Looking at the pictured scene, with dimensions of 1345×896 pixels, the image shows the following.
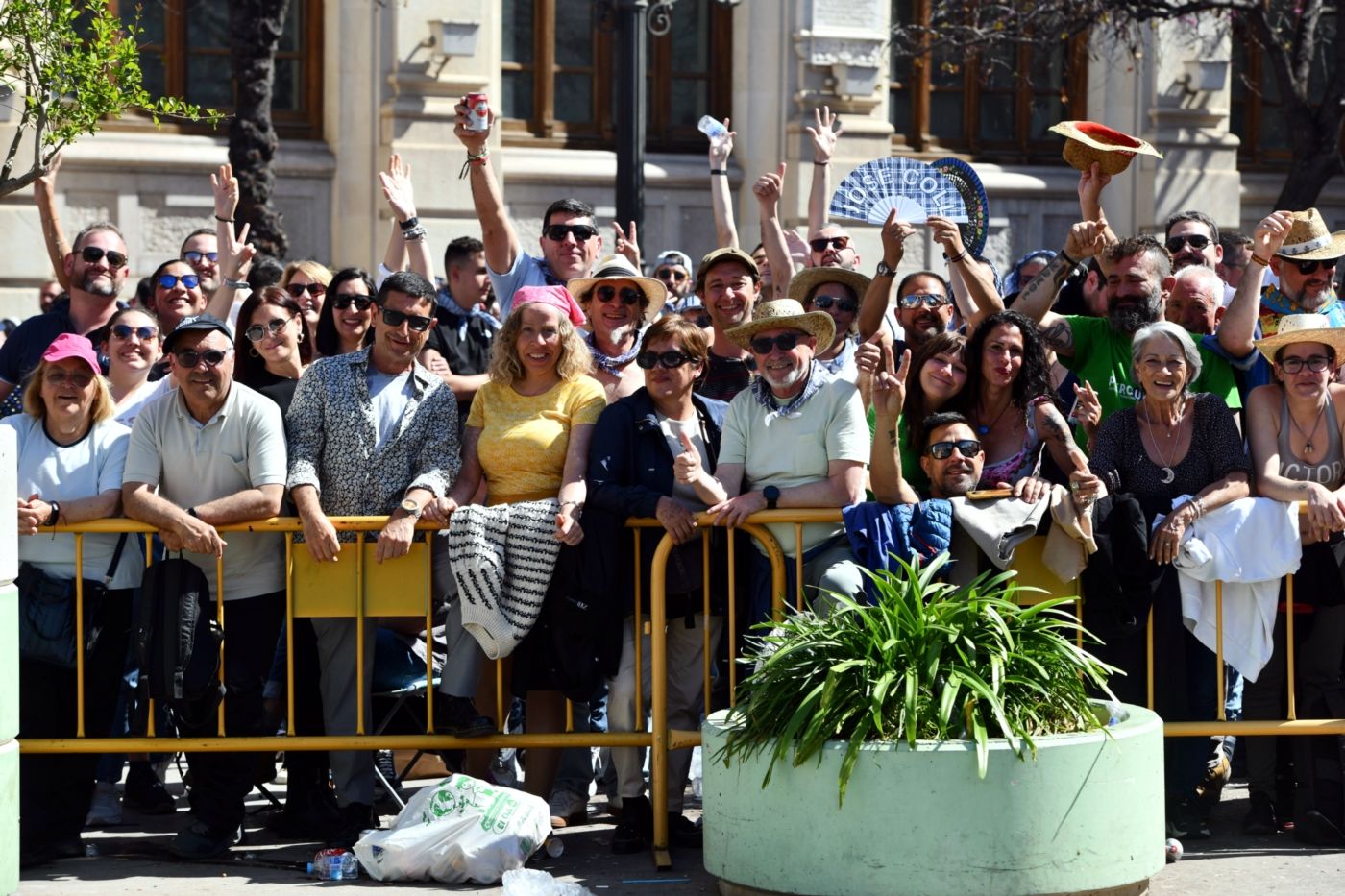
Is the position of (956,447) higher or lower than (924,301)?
lower

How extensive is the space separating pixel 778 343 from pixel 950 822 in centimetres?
208

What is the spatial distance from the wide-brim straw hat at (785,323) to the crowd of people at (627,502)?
0.01 meters

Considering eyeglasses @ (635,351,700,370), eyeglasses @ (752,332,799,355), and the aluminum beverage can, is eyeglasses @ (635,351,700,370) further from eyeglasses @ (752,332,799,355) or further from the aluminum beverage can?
the aluminum beverage can

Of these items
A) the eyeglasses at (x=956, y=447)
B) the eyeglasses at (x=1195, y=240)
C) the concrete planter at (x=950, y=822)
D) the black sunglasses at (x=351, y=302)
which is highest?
the eyeglasses at (x=1195, y=240)

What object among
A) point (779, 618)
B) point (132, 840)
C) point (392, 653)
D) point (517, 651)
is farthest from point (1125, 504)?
point (132, 840)

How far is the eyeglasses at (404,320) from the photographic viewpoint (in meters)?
7.62

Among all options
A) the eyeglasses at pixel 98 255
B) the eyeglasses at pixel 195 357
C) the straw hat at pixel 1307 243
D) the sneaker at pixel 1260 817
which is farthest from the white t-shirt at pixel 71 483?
the straw hat at pixel 1307 243

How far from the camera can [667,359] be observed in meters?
7.46

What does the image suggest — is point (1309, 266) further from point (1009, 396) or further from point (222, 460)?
point (222, 460)

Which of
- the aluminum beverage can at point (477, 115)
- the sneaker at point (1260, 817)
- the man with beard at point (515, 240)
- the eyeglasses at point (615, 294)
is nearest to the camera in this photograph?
the sneaker at point (1260, 817)

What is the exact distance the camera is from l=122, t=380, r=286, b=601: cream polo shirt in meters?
7.37

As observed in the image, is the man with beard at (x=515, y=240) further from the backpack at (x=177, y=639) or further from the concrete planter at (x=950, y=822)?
the concrete planter at (x=950, y=822)

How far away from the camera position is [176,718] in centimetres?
732

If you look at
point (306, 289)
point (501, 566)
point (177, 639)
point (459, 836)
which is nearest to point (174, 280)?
point (306, 289)
